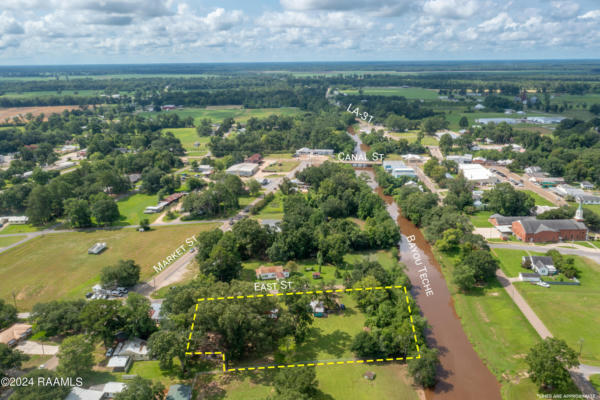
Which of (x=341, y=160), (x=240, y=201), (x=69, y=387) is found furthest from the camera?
(x=341, y=160)

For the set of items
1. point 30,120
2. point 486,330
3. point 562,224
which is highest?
point 30,120

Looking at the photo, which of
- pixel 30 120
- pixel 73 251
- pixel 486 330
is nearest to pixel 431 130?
pixel 486 330

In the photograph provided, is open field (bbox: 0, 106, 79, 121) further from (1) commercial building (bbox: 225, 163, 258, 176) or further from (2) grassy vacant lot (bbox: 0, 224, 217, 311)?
(2) grassy vacant lot (bbox: 0, 224, 217, 311)

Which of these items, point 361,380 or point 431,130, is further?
point 431,130

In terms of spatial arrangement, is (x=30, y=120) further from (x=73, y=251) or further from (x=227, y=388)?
(x=227, y=388)

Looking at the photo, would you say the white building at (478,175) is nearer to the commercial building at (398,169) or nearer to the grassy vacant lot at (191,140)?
the commercial building at (398,169)

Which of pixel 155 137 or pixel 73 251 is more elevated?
pixel 155 137

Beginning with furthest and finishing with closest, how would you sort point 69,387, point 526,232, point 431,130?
point 431,130
point 526,232
point 69,387

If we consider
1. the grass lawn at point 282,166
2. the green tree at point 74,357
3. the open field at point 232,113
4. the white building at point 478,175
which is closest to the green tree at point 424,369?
the green tree at point 74,357
